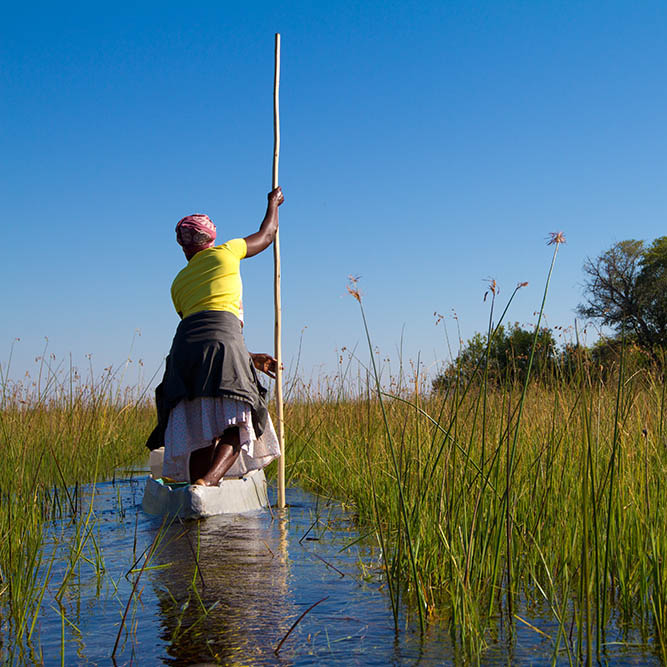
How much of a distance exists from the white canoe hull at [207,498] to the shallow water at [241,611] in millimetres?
382

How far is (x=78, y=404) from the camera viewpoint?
7430 mm

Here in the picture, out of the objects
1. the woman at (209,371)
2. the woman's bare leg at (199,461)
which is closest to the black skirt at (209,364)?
the woman at (209,371)

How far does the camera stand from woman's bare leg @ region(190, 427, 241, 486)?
16.6 feet

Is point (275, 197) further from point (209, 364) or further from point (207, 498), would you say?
point (207, 498)

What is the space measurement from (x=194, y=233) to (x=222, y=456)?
5.56 feet

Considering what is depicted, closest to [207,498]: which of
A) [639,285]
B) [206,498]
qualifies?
[206,498]

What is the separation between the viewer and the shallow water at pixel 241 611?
239 centimetres

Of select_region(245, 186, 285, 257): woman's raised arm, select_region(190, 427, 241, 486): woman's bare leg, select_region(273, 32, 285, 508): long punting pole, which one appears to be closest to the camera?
select_region(190, 427, 241, 486): woman's bare leg

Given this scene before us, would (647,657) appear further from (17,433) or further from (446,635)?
(17,433)

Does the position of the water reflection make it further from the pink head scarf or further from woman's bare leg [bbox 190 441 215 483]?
the pink head scarf

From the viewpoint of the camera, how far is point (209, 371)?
512 centimetres

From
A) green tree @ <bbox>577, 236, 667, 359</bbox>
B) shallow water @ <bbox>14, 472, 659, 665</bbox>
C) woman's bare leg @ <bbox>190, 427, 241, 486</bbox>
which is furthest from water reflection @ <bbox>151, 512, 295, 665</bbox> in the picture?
green tree @ <bbox>577, 236, 667, 359</bbox>

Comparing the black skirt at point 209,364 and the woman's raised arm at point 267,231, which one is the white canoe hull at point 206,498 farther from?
the woman's raised arm at point 267,231

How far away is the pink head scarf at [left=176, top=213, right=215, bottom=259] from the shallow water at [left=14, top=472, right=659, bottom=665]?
2.17m
